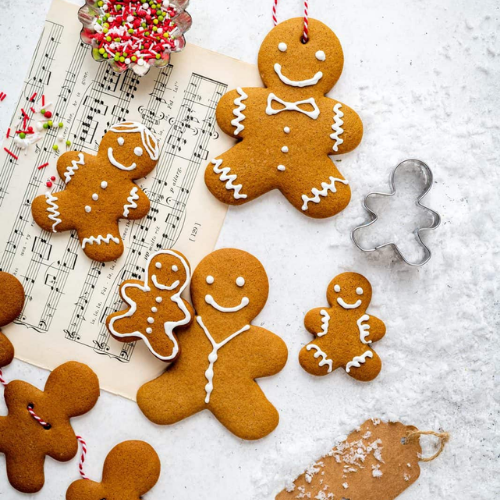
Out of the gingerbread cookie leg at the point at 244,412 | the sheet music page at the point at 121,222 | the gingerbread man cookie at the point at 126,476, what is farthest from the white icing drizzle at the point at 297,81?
the gingerbread man cookie at the point at 126,476

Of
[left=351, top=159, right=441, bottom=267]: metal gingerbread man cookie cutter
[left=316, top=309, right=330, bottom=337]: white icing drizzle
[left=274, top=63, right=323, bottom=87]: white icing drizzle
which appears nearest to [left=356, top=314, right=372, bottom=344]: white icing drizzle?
[left=316, top=309, right=330, bottom=337]: white icing drizzle

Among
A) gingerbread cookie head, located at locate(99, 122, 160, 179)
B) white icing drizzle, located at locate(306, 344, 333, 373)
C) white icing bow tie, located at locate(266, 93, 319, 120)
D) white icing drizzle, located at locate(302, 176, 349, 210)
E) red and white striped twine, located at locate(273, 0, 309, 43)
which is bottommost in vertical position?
white icing drizzle, located at locate(306, 344, 333, 373)

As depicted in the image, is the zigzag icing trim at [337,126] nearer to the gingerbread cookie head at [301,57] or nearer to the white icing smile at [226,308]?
the gingerbread cookie head at [301,57]

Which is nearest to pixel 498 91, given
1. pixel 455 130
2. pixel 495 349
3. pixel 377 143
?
pixel 455 130

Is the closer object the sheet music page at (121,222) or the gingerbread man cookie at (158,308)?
the gingerbread man cookie at (158,308)

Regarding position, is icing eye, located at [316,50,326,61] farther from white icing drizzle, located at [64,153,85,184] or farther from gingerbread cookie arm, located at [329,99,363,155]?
white icing drizzle, located at [64,153,85,184]

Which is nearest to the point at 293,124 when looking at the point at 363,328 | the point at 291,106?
the point at 291,106

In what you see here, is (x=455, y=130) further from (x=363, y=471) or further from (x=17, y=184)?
(x=17, y=184)
